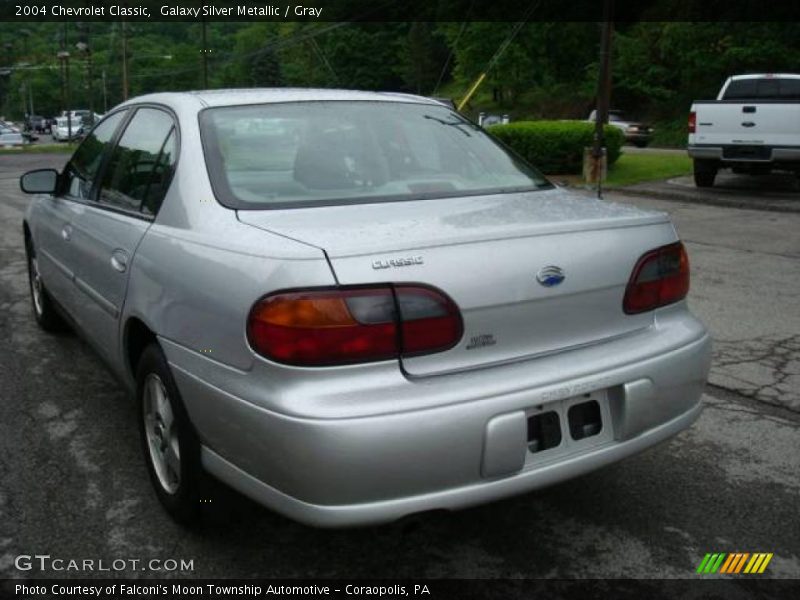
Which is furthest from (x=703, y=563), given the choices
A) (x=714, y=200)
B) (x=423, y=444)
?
(x=714, y=200)

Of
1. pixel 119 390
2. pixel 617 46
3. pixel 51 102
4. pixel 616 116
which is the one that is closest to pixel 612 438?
pixel 119 390

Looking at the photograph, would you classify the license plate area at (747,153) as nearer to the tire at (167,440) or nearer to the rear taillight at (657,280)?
the rear taillight at (657,280)

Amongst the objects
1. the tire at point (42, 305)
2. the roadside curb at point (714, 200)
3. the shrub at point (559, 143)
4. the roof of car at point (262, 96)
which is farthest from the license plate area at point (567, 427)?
the shrub at point (559, 143)

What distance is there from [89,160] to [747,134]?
10716 millimetres

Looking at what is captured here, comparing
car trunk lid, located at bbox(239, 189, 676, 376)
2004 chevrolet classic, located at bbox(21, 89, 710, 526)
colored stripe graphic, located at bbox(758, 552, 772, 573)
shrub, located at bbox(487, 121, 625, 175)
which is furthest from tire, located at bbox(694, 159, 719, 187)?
colored stripe graphic, located at bbox(758, 552, 772, 573)

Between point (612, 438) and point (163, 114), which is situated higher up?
point (163, 114)

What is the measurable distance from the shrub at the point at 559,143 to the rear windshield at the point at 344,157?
13.0 m

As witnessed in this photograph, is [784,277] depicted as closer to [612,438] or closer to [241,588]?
[612,438]

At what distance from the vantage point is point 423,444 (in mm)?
2164

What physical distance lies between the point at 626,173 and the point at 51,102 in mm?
114748

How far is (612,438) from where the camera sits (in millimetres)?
2529

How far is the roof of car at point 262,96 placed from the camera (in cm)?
328

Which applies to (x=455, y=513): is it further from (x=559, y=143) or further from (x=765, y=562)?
(x=559, y=143)

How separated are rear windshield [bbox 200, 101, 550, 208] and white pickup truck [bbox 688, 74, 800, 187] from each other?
9925 millimetres
